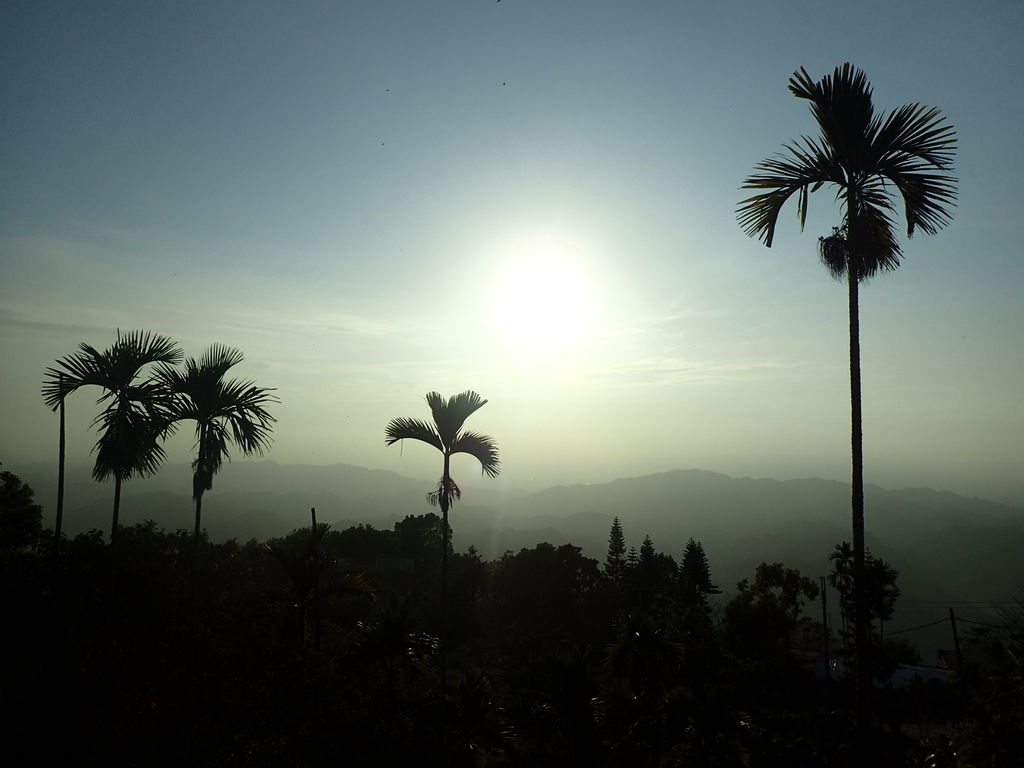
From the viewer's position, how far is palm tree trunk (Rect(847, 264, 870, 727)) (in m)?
9.77

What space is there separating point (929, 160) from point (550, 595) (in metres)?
40.0

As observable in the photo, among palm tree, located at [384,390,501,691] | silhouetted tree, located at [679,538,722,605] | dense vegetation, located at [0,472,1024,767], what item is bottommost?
silhouetted tree, located at [679,538,722,605]

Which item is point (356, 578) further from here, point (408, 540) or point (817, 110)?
point (408, 540)

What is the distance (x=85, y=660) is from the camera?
8.95 meters

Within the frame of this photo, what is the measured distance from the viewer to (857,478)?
34.5 ft

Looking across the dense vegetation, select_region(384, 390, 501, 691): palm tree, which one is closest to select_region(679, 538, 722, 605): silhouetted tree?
the dense vegetation

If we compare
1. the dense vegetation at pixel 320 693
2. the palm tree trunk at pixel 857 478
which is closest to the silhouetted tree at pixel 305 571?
A: the dense vegetation at pixel 320 693

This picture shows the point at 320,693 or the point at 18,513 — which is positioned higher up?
the point at 18,513

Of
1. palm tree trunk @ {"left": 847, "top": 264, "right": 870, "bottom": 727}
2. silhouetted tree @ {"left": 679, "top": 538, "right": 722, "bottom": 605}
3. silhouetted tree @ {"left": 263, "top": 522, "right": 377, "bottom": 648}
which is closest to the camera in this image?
palm tree trunk @ {"left": 847, "top": 264, "right": 870, "bottom": 727}

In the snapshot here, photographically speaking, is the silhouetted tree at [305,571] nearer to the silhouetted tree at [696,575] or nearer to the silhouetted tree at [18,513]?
the silhouetted tree at [18,513]

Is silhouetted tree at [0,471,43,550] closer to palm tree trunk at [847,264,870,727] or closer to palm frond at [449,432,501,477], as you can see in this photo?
palm frond at [449,432,501,477]

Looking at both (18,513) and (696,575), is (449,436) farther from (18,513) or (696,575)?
(696,575)

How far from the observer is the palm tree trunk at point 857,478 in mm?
9766

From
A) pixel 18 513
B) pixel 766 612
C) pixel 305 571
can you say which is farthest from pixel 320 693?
pixel 766 612
